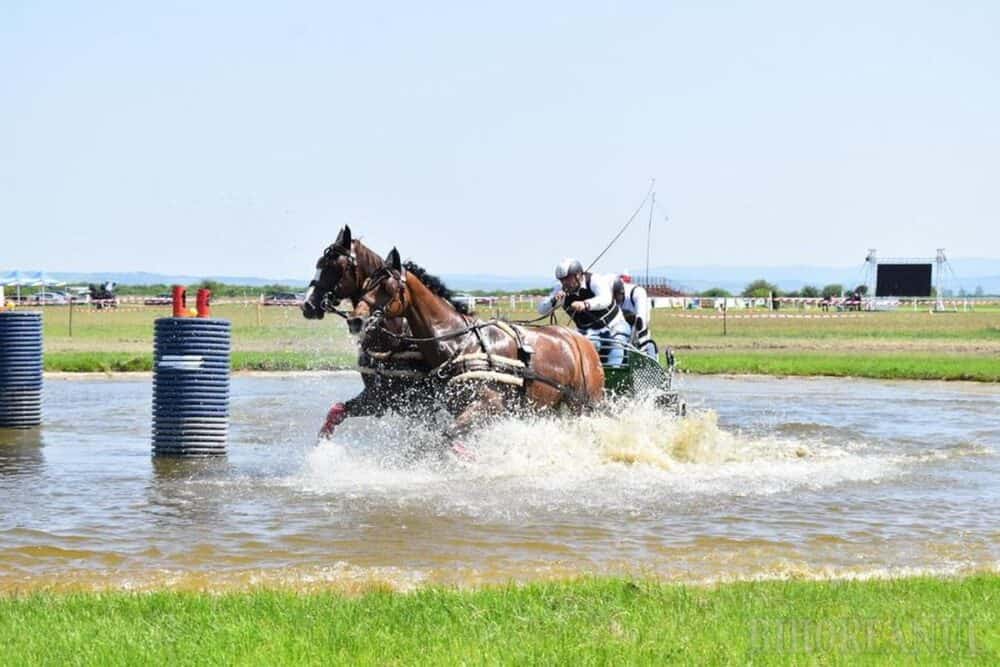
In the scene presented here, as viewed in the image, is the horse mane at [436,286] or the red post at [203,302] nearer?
the horse mane at [436,286]

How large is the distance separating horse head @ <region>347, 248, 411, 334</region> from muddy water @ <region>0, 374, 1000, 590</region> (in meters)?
1.30

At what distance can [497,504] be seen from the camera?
469 inches

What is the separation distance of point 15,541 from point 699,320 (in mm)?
54020

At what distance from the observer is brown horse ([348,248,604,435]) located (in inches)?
508

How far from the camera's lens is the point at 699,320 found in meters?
62.7

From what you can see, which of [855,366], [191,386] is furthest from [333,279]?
[855,366]

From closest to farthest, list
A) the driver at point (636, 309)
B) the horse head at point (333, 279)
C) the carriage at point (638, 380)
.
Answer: the horse head at point (333, 279), the carriage at point (638, 380), the driver at point (636, 309)

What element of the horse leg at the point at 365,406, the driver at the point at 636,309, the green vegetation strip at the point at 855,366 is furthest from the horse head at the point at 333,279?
the green vegetation strip at the point at 855,366

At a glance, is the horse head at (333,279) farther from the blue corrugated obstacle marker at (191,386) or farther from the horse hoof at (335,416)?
the blue corrugated obstacle marker at (191,386)

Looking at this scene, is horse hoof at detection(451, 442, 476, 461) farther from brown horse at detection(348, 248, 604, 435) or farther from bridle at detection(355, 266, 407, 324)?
bridle at detection(355, 266, 407, 324)

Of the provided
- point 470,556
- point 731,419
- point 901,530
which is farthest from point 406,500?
point 731,419

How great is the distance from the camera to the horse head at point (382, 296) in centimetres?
1266

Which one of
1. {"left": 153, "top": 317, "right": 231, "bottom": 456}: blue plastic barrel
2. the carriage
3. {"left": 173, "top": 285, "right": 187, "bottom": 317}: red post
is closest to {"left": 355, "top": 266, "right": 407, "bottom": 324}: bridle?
{"left": 153, "top": 317, "right": 231, "bottom": 456}: blue plastic barrel

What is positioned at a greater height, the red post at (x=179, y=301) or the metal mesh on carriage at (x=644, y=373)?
the red post at (x=179, y=301)
